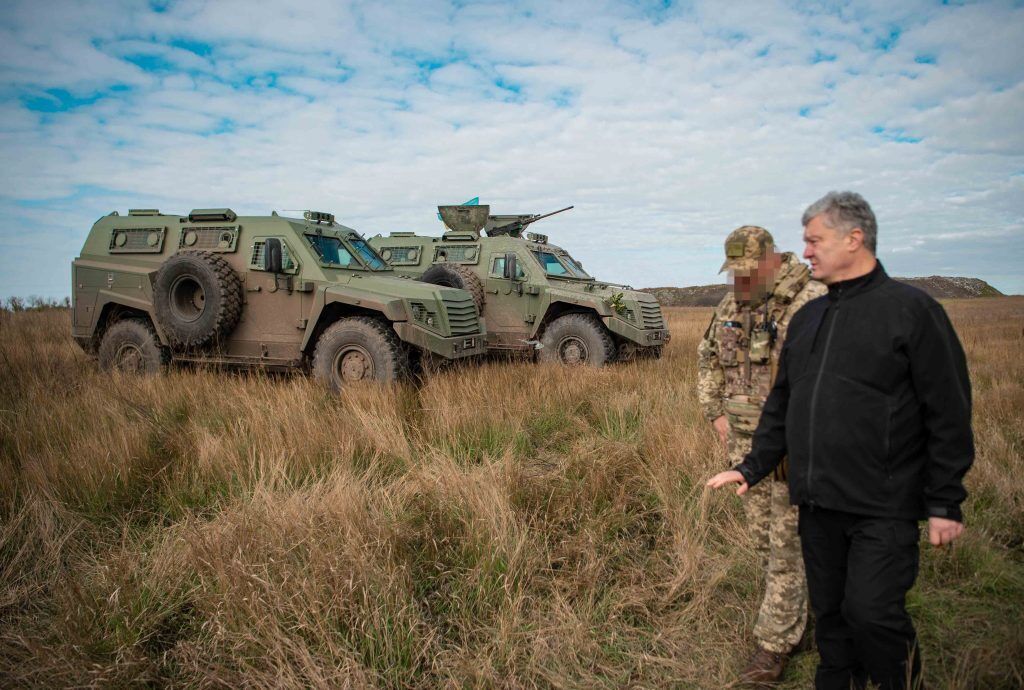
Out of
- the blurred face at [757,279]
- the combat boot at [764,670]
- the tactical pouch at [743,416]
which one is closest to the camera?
the combat boot at [764,670]

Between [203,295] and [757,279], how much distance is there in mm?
7034

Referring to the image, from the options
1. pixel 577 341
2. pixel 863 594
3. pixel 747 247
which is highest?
pixel 747 247

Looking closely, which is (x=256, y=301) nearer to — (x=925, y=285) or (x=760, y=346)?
(x=760, y=346)


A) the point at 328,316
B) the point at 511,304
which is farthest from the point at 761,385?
the point at 511,304

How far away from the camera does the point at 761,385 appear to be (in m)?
2.87

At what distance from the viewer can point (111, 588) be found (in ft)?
9.57

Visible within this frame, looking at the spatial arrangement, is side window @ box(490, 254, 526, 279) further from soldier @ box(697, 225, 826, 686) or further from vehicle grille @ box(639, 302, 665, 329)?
soldier @ box(697, 225, 826, 686)

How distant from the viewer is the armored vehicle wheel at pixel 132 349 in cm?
820

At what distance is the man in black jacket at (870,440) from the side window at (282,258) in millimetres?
6641

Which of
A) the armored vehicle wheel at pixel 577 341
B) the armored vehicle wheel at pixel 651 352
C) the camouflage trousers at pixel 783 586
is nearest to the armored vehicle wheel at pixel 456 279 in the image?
the armored vehicle wheel at pixel 577 341

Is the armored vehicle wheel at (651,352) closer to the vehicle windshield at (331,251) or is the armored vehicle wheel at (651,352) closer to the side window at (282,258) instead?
the vehicle windshield at (331,251)

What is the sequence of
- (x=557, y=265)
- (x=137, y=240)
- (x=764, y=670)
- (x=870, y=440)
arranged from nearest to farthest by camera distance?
1. (x=870, y=440)
2. (x=764, y=670)
3. (x=137, y=240)
4. (x=557, y=265)

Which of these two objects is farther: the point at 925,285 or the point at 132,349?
the point at 925,285

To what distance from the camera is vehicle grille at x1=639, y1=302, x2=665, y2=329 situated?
9383 millimetres
